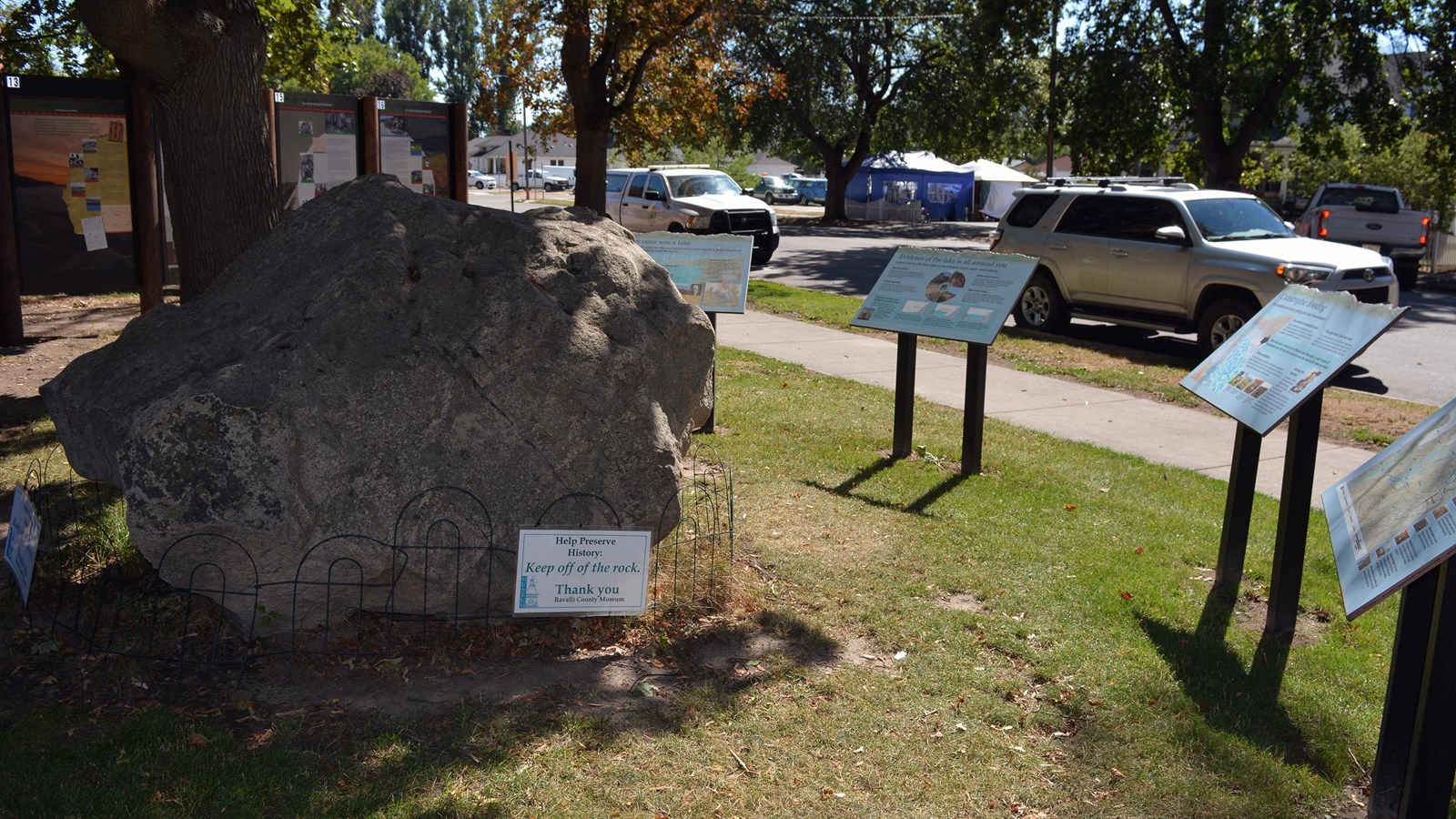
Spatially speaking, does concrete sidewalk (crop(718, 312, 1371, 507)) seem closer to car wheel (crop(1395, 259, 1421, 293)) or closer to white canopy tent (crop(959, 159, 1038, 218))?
car wheel (crop(1395, 259, 1421, 293))

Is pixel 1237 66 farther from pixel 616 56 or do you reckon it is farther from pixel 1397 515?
pixel 1397 515

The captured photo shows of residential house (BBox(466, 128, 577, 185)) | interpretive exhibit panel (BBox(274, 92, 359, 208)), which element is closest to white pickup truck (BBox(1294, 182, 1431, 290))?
interpretive exhibit panel (BBox(274, 92, 359, 208))

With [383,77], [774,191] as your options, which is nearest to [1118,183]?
[774,191]

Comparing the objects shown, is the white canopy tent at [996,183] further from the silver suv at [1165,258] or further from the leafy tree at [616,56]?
the silver suv at [1165,258]

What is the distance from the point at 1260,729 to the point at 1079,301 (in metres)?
10.6

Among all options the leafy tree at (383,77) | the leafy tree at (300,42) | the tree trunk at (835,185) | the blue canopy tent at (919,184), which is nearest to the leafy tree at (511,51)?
the leafy tree at (300,42)

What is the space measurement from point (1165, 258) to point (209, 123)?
1008 cm

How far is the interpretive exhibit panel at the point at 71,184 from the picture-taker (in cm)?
1198

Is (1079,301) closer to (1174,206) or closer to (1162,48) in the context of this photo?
(1174,206)

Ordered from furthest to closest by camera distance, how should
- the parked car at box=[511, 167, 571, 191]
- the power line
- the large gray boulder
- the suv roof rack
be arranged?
the parked car at box=[511, 167, 571, 191] → the power line → the suv roof rack → the large gray boulder

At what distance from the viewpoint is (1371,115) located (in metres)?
22.7

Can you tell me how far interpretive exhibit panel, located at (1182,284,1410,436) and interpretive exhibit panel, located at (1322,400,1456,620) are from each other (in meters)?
0.71

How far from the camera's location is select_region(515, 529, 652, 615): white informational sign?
4.69m

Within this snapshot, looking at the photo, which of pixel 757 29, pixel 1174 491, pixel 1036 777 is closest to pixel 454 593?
pixel 1036 777
